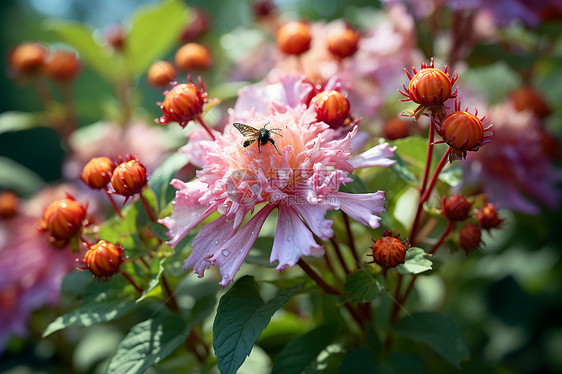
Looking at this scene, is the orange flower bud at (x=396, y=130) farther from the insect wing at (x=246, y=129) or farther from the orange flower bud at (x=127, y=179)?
the orange flower bud at (x=127, y=179)

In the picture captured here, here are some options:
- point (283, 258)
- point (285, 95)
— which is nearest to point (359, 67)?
point (285, 95)

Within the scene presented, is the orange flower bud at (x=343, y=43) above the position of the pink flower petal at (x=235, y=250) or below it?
above

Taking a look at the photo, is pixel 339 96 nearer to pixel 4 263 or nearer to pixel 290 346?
pixel 290 346

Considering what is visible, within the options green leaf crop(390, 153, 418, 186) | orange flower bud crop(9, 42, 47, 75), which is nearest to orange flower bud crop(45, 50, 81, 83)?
orange flower bud crop(9, 42, 47, 75)

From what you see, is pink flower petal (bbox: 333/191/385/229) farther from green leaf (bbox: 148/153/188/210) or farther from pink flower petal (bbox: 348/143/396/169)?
green leaf (bbox: 148/153/188/210)

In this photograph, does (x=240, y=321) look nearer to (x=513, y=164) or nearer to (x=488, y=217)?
(x=488, y=217)

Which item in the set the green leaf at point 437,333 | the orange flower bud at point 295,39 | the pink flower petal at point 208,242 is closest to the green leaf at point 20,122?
the orange flower bud at point 295,39

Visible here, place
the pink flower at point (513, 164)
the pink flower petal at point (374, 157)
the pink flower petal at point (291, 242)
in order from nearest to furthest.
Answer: the pink flower petal at point (291, 242) → the pink flower petal at point (374, 157) → the pink flower at point (513, 164)
